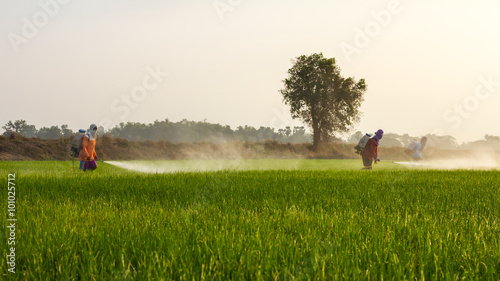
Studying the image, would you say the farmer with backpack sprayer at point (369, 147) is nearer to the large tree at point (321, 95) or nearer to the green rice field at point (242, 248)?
the green rice field at point (242, 248)

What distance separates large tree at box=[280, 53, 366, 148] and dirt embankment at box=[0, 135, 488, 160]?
2742 mm

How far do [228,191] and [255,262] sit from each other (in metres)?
4.39

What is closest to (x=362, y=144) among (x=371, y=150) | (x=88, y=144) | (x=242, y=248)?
(x=371, y=150)

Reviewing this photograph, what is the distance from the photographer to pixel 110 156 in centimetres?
3538

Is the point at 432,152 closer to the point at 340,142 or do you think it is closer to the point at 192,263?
the point at 340,142

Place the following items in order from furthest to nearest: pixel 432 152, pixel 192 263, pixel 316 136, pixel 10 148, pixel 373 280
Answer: pixel 432 152, pixel 316 136, pixel 10 148, pixel 192 263, pixel 373 280

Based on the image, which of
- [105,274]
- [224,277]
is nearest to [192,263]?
[224,277]

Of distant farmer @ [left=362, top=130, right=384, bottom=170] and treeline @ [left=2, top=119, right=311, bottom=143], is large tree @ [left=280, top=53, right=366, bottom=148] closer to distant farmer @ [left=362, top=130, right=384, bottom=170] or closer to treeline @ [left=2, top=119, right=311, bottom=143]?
treeline @ [left=2, top=119, right=311, bottom=143]

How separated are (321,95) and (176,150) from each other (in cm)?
1830

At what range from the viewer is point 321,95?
142 ft

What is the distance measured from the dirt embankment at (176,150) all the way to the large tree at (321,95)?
9.00 feet

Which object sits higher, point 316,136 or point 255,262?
point 316,136

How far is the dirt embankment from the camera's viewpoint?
31.4 m

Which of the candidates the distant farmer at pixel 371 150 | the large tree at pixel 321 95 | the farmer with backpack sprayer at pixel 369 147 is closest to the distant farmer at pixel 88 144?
the farmer with backpack sprayer at pixel 369 147
